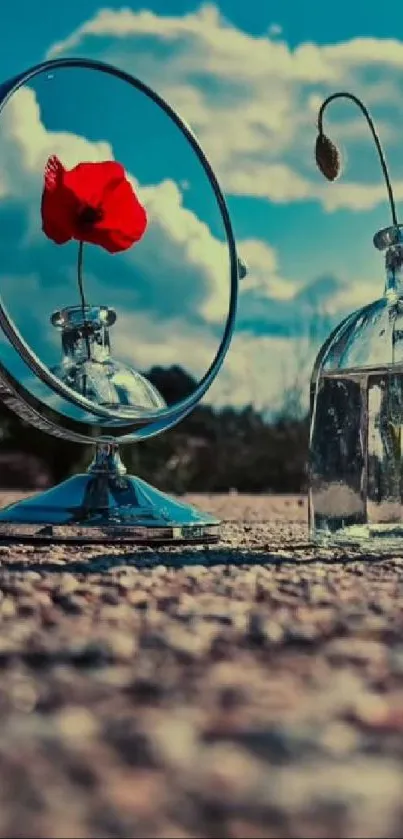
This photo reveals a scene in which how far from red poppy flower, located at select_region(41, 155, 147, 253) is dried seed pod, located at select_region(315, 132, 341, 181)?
0.23 metres

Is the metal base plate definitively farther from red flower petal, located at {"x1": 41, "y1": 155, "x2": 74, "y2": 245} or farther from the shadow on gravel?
red flower petal, located at {"x1": 41, "y1": 155, "x2": 74, "y2": 245}

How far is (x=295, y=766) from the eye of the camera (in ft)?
1.31

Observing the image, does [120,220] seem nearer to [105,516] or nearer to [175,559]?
[105,516]

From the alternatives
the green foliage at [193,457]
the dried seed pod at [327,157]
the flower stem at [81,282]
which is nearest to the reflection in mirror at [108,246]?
the flower stem at [81,282]

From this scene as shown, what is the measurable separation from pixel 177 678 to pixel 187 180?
106cm

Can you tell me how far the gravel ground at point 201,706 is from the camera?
360mm

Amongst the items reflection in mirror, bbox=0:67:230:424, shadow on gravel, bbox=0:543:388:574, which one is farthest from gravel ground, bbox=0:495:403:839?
reflection in mirror, bbox=0:67:230:424

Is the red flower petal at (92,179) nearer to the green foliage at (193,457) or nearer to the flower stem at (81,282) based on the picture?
the flower stem at (81,282)

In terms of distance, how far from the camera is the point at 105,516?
1331 mm

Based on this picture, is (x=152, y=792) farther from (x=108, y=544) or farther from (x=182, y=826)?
(x=108, y=544)

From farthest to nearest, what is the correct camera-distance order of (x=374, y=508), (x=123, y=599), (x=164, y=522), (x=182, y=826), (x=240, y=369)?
(x=240, y=369)
(x=164, y=522)
(x=374, y=508)
(x=123, y=599)
(x=182, y=826)

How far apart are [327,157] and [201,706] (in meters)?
0.96

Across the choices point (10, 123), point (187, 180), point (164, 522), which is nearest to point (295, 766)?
point (164, 522)

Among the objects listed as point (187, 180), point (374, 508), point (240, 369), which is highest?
point (187, 180)
